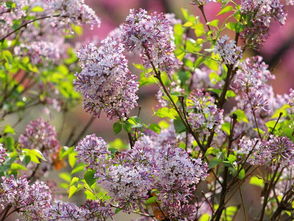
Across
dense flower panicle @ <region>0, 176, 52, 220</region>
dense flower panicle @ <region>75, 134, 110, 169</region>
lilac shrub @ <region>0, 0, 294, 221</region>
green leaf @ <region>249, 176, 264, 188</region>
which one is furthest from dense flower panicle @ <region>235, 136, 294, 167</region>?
dense flower panicle @ <region>0, 176, 52, 220</region>

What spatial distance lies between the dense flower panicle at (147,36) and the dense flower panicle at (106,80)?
0.18 feet

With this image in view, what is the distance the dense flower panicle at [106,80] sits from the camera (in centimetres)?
215

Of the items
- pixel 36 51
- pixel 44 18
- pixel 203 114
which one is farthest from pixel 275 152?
pixel 36 51

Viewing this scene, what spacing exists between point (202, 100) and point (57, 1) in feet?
3.11

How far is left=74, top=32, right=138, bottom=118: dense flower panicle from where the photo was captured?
7.07 feet

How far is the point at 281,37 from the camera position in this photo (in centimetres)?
786

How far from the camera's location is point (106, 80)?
85.3 inches

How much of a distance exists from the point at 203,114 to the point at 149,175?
506 millimetres

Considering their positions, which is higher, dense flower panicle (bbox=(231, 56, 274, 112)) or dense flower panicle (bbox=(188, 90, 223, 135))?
dense flower panicle (bbox=(231, 56, 274, 112))

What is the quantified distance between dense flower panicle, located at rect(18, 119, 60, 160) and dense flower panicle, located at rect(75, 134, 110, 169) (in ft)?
4.39

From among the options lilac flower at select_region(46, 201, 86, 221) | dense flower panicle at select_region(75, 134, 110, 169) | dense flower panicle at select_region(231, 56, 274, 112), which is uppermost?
dense flower panicle at select_region(231, 56, 274, 112)

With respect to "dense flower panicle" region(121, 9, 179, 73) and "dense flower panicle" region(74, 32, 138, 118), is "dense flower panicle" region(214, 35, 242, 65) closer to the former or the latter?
"dense flower panicle" region(121, 9, 179, 73)

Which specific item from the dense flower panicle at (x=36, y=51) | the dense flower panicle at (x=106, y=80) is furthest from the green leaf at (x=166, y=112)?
the dense flower panicle at (x=36, y=51)

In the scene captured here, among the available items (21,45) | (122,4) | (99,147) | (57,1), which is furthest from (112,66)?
(122,4)
